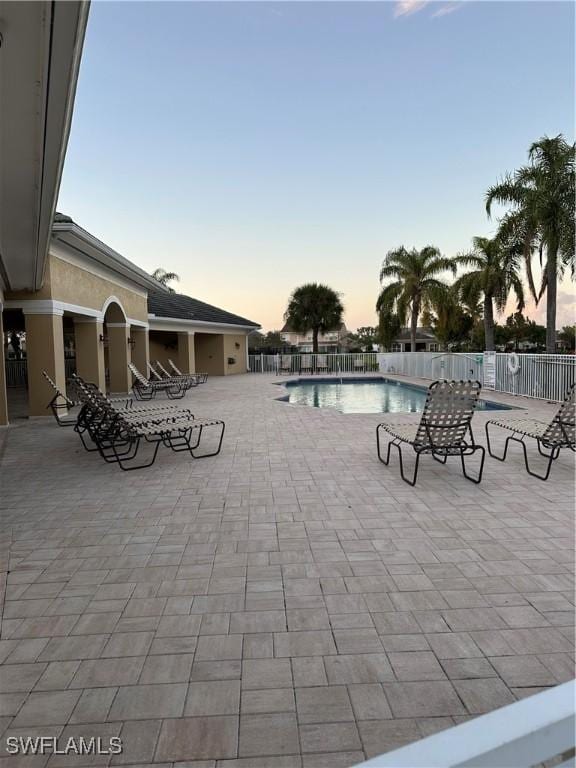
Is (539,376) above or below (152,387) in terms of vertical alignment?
above

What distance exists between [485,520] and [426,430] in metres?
1.47

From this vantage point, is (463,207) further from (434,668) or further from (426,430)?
(434,668)

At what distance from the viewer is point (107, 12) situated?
3.99 meters

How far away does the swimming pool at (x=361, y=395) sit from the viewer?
15.0 m

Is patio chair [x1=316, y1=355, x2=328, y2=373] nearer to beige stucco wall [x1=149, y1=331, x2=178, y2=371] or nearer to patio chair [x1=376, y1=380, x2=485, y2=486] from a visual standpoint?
beige stucco wall [x1=149, y1=331, x2=178, y2=371]

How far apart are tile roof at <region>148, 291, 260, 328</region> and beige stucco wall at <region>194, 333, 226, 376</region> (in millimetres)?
1323

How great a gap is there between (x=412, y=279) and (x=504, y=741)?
95.7 feet

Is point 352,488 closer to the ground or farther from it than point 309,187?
closer to the ground

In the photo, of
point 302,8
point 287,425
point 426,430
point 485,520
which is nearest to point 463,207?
point 302,8

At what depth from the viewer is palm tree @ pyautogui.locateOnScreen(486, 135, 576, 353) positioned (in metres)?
15.9

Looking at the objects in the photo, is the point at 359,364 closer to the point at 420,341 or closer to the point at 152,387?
the point at 152,387

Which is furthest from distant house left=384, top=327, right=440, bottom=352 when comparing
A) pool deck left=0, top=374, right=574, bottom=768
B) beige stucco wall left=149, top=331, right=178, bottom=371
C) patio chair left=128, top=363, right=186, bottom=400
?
pool deck left=0, top=374, right=574, bottom=768

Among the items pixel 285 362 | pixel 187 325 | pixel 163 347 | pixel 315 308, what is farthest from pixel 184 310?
pixel 315 308

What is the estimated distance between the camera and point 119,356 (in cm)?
1658
